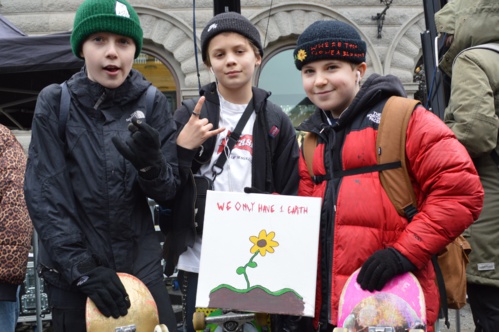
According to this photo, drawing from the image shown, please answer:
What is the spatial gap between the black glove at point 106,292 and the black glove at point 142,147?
37 centimetres

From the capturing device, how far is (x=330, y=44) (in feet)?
7.03

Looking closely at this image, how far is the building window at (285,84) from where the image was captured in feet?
32.2

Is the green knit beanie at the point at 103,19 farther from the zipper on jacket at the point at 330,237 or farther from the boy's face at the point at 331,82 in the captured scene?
the zipper on jacket at the point at 330,237

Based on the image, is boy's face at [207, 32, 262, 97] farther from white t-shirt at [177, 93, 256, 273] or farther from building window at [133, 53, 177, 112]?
building window at [133, 53, 177, 112]

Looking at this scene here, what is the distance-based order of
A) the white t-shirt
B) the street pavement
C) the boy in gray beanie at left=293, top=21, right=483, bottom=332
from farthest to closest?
the street pavement < the white t-shirt < the boy in gray beanie at left=293, top=21, right=483, bottom=332

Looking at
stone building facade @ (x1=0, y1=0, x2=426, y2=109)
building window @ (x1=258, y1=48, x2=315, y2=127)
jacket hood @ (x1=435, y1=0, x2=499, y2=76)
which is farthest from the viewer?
building window @ (x1=258, y1=48, x2=315, y2=127)

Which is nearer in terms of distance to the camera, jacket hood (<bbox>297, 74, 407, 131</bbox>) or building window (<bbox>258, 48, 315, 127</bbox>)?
jacket hood (<bbox>297, 74, 407, 131</bbox>)

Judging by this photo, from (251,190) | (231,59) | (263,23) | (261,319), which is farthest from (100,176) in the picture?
(263,23)

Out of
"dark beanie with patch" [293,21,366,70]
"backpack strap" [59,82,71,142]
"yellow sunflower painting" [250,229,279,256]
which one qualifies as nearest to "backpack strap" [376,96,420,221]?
"dark beanie with patch" [293,21,366,70]

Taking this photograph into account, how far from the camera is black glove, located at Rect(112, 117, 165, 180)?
1.90 metres

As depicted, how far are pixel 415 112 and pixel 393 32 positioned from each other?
8.31m

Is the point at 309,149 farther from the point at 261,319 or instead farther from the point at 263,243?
the point at 261,319

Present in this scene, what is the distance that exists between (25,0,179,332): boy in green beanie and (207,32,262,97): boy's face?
328mm

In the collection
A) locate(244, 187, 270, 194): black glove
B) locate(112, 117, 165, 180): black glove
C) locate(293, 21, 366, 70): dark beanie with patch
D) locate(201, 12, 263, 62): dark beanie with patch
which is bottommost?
locate(244, 187, 270, 194): black glove
